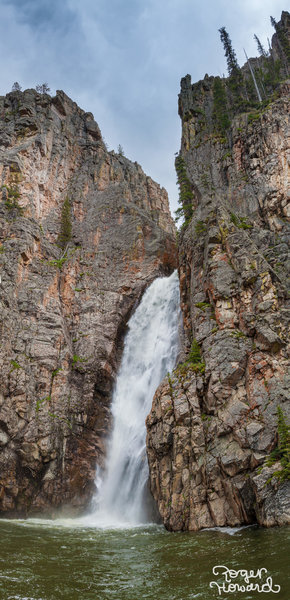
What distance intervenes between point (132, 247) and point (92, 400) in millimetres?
18089

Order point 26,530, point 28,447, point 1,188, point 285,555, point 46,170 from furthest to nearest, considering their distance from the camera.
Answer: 1. point 46,170
2. point 1,188
3. point 28,447
4. point 26,530
5. point 285,555

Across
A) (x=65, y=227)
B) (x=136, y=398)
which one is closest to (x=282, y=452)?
(x=136, y=398)

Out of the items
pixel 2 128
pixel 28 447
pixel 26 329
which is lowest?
pixel 28 447

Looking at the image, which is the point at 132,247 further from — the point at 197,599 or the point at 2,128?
the point at 197,599

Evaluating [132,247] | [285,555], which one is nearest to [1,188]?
[132,247]

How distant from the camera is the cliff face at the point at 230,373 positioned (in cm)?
1563

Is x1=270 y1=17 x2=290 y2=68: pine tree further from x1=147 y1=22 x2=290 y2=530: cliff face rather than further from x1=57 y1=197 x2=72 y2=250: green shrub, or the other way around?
x1=57 y1=197 x2=72 y2=250: green shrub

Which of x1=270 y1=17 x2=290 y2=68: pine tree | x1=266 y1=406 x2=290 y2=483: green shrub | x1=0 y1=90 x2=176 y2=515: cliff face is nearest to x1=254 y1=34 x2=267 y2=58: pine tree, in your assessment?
x1=270 y1=17 x2=290 y2=68: pine tree

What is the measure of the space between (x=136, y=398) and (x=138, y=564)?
18172 millimetres

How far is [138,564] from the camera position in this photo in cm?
1129

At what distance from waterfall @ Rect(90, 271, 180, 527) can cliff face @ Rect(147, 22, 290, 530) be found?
12.9 ft

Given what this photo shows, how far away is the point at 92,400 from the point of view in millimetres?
29812

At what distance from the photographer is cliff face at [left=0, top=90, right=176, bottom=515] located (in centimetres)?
2578

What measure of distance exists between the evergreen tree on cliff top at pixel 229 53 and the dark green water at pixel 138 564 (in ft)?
168
